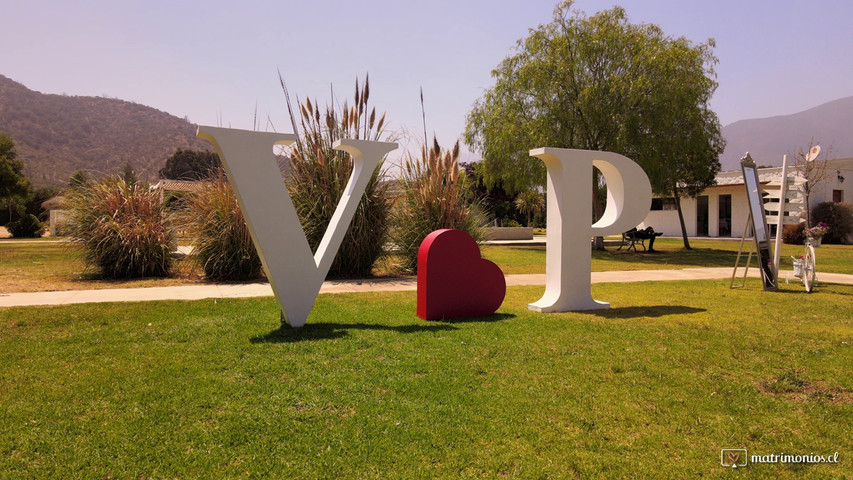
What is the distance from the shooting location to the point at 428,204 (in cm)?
1070

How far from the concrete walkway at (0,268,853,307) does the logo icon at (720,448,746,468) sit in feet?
20.5

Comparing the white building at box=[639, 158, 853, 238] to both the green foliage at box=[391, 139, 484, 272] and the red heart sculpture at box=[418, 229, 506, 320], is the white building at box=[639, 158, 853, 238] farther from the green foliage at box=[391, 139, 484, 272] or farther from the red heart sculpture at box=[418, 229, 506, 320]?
the red heart sculpture at box=[418, 229, 506, 320]

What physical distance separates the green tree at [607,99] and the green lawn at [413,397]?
38.9ft

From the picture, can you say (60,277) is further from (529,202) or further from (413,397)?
(529,202)

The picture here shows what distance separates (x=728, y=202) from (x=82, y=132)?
3126 inches

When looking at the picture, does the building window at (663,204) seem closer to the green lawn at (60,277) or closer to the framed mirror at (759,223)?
the framed mirror at (759,223)

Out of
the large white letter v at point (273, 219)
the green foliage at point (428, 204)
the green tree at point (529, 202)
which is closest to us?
the large white letter v at point (273, 219)

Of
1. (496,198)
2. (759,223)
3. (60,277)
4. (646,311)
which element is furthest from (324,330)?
(496,198)

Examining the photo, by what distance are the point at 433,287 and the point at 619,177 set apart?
316 cm

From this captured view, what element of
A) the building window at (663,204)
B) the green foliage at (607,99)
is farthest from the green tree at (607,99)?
the building window at (663,204)

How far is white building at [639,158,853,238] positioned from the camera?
1130 inches

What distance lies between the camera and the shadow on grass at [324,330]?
202 inches

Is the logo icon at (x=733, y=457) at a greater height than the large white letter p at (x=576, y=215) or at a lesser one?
lesser

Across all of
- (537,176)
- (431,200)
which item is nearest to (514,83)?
(537,176)
